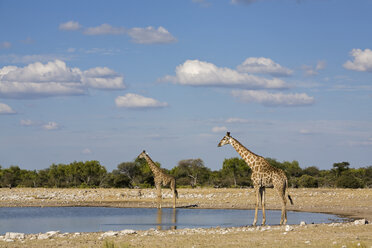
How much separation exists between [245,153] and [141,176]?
1881 inches

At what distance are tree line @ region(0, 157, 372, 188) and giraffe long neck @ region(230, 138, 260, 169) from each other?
35.8 metres

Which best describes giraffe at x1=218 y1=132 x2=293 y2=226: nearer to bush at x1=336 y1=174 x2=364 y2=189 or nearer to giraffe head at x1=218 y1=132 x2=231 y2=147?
giraffe head at x1=218 y1=132 x2=231 y2=147

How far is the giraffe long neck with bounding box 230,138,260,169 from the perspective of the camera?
2398 centimetres

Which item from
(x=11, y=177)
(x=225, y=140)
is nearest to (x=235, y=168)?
(x=11, y=177)

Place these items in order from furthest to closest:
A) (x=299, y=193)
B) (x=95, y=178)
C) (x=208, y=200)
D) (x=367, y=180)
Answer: (x=95, y=178)
(x=367, y=180)
(x=299, y=193)
(x=208, y=200)

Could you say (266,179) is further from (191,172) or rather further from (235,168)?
(191,172)

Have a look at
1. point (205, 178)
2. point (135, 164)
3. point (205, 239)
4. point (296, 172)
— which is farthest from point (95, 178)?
point (205, 239)

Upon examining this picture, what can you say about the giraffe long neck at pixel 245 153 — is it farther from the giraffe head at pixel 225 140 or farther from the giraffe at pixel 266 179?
the giraffe head at pixel 225 140

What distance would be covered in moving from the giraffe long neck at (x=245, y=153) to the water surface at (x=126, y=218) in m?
2.79

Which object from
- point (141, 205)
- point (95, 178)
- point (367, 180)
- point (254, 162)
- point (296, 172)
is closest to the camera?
point (254, 162)

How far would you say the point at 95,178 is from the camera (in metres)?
68.9

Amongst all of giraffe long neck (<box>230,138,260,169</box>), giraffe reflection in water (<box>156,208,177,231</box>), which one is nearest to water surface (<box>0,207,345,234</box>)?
giraffe reflection in water (<box>156,208,177,231</box>)

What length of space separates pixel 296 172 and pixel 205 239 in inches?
2268

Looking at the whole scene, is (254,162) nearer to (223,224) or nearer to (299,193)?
(223,224)
